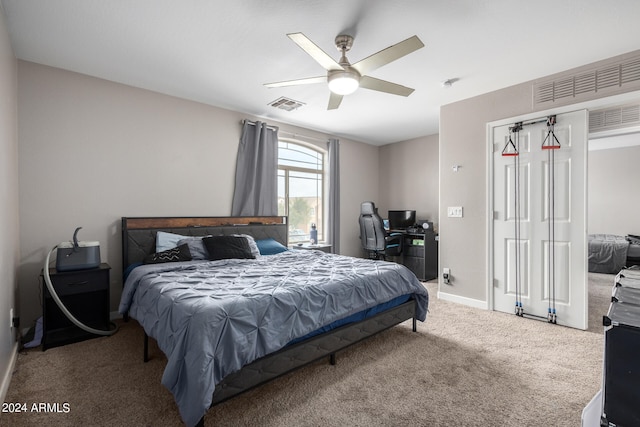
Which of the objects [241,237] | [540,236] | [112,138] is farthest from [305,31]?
[540,236]

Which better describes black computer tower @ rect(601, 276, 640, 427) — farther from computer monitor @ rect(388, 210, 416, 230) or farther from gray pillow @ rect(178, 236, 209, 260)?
computer monitor @ rect(388, 210, 416, 230)

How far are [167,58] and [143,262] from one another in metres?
1.98

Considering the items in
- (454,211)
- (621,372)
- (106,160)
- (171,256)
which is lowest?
(621,372)

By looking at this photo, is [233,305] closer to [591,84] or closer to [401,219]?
[591,84]

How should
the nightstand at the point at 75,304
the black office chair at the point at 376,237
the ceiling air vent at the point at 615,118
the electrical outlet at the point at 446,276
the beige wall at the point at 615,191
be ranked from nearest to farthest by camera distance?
the nightstand at the point at 75,304, the ceiling air vent at the point at 615,118, the electrical outlet at the point at 446,276, the black office chair at the point at 376,237, the beige wall at the point at 615,191


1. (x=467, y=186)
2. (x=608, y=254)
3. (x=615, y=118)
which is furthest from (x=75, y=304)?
(x=608, y=254)

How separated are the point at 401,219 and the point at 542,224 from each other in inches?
102

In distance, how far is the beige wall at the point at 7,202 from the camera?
1967 millimetres

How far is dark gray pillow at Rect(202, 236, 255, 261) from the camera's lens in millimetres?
3107

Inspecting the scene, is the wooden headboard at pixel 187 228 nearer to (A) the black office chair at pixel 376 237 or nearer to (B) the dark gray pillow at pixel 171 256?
(B) the dark gray pillow at pixel 171 256

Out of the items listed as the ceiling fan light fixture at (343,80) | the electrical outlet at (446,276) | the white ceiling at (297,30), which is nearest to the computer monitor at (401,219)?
the electrical outlet at (446,276)

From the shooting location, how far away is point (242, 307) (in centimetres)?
165

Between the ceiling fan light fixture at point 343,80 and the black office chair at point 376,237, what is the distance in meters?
2.69

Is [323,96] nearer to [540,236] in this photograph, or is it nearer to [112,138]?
[112,138]
